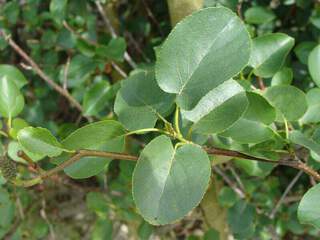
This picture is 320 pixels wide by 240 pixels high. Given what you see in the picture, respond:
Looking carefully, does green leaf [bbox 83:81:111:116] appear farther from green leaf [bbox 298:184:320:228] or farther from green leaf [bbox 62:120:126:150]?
green leaf [bbox 298:184:320:228]

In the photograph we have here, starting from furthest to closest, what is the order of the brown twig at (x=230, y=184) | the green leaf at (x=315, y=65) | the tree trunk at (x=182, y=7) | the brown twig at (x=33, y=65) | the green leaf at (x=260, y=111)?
the brown twig at (x=230, y=184) < the brown twig at (x=33, y=65) < the tree trunk at (x=182, y=7) < the green leaf at (x=315, y=65) < the green leaf at (x=260, y=111)

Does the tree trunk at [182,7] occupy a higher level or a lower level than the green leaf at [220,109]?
lower

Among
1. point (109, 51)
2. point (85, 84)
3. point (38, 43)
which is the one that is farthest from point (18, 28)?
point (109, 51)

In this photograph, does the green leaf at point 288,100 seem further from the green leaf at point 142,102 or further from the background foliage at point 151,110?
the green leaf at point 142,102

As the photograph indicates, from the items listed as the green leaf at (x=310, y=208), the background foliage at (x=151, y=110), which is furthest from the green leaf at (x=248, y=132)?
the green leaf at (x=310, y=208)

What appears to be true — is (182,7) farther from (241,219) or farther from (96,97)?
(241,219)

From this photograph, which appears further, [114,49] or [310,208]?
[114,49]

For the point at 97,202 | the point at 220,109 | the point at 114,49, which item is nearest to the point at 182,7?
the point at 114,49

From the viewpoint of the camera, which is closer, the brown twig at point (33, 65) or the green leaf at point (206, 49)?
the green leaf at point (206, 49)

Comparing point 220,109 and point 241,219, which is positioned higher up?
point 220,109
